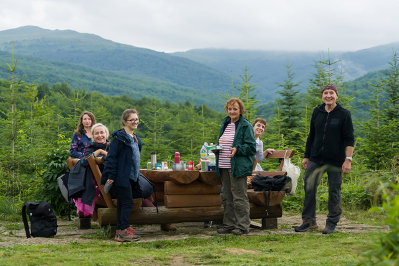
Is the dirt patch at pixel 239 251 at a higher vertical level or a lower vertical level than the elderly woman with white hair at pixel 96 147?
lower

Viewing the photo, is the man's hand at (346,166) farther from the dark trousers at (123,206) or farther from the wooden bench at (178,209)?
the dark trousers at (123,206)

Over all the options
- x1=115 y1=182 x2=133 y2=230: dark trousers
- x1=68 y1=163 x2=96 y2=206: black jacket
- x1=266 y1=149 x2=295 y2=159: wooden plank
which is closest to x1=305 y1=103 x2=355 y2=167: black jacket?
x1=266 y1=149 x2=295 y2=159: wooden plank

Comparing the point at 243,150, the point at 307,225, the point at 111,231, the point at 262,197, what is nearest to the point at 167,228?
the point at 111,231

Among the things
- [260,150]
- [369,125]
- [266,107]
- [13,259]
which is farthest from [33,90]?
[266,107]

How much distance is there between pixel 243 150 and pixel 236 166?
24 cm

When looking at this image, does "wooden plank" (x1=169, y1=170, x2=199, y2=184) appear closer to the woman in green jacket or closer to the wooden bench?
the wooden bench

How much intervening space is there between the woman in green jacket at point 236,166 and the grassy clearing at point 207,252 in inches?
14.2

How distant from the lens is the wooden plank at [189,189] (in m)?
5.79

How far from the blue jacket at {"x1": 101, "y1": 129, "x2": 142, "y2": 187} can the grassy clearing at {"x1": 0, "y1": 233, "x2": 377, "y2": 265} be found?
0.80 m

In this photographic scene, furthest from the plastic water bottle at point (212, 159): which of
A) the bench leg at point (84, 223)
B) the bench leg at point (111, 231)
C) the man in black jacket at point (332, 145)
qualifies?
the bench leg at point (84, 223)

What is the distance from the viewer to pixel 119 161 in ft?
17.1

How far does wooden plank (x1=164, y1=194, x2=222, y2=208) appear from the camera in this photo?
5.73 meters

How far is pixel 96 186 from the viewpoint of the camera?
19.2 ft

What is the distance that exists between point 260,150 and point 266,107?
6932 centimetres
